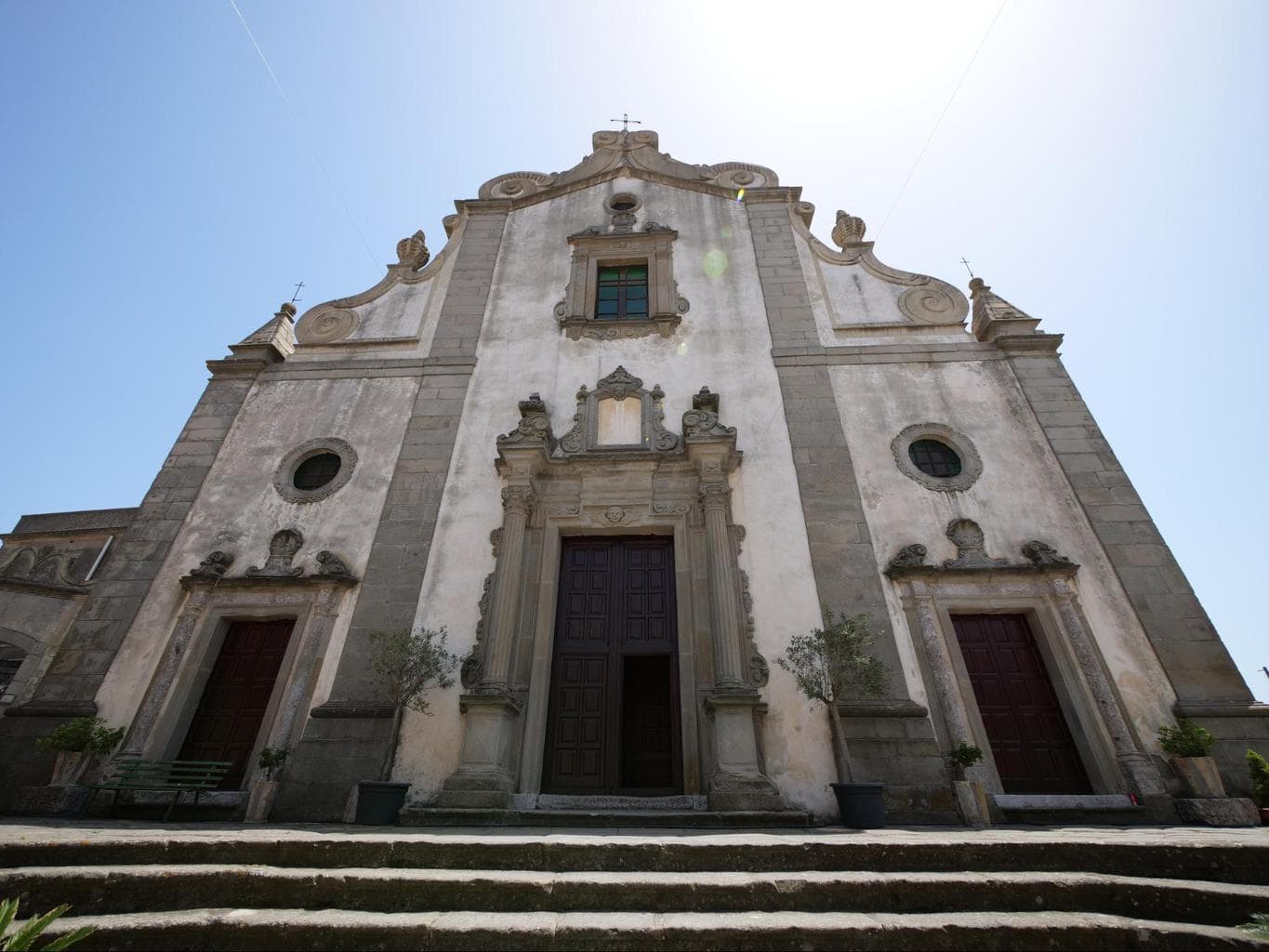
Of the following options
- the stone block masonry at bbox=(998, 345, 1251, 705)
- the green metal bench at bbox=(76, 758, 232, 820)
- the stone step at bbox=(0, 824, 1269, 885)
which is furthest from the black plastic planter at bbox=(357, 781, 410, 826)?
the stone block masonry at bbox=(998, 345, 1251, 705)

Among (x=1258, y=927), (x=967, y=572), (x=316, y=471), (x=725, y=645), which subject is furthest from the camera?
(x=316, y=471)

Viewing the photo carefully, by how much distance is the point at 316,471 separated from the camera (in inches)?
408

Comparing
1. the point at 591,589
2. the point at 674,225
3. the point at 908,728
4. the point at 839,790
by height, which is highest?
the point at 674,225

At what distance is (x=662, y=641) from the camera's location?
855cm

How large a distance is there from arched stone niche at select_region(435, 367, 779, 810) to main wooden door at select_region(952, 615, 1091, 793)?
300cm

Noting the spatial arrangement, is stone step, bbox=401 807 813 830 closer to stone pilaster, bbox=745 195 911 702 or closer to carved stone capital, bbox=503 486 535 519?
stone pilaster, bbox=745 195 911 702

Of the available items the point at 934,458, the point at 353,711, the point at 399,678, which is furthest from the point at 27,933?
the point at 934,458

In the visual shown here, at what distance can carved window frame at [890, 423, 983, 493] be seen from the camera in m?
9.37

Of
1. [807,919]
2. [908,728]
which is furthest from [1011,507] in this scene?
[807,919]

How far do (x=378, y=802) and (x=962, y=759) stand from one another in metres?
6.68

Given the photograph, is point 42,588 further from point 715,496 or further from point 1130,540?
point 1130,540

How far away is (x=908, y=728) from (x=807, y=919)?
4966 mm

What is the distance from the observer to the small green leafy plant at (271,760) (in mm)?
7355

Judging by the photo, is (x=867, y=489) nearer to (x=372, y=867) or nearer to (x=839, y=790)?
(x=839, y=790)
